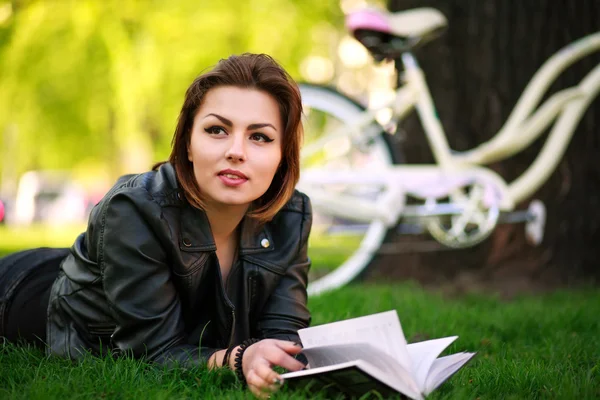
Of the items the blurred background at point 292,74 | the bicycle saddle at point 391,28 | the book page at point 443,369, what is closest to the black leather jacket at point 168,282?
the book page at point 443,369

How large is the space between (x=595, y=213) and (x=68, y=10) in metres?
5.12

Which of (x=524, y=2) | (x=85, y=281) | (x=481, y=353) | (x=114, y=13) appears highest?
(x=114, y=13)

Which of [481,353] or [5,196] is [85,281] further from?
[5,196]

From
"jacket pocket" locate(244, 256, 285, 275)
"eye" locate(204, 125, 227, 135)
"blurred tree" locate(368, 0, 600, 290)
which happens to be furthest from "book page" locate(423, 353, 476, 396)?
"blurred tree" locate(368, 0, 600, 290)

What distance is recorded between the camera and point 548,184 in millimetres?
4164

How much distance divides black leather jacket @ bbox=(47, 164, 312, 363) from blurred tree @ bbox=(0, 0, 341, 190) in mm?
5147

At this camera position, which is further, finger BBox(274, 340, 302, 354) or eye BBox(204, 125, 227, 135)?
eye BBox(204, 125, 227, 135)

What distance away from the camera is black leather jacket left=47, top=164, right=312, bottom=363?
6.24ft

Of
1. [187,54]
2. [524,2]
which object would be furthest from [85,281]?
[187,54]

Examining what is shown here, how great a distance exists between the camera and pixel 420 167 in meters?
3.82

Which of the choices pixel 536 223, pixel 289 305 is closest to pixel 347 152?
pixel 536 223

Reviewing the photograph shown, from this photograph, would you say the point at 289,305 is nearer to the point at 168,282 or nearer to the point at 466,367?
the point at 168,282

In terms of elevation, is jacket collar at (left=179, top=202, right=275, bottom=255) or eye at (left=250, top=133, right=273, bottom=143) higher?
eye at (left=250, top=133, right=273, bottom=143)

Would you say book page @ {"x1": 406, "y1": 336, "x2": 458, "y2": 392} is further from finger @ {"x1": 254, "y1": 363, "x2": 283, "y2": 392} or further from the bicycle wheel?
the bicycle wheel
